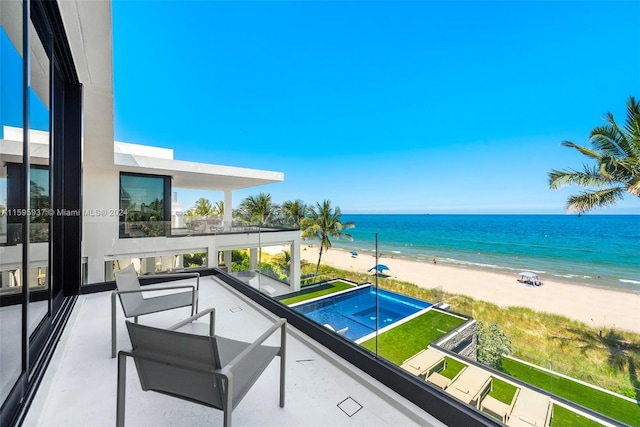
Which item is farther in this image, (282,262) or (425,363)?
(282,262)

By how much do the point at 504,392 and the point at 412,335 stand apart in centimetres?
69

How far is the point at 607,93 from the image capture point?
82.5 ft

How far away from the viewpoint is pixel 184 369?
47.9 inches

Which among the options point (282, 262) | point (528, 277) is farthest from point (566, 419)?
point (282, 262)

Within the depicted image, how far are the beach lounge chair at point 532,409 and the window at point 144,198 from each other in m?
9.13

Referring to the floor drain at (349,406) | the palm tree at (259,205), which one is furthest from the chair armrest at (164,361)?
the palm tree at (259,205)

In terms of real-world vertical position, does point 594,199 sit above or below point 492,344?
above

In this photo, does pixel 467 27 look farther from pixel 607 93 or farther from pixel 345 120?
pixel 607 93

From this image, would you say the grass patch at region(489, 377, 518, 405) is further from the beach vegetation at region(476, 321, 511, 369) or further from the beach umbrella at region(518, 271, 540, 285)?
the beach umbrella at region(518, 271, 540, 285)

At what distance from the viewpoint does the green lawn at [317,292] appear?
11.4 feet

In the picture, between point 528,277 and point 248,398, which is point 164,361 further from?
point 528,277

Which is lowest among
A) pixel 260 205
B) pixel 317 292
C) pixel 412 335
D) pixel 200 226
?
pixel 317 292

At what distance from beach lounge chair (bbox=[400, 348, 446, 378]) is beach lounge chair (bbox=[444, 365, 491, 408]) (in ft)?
0.47

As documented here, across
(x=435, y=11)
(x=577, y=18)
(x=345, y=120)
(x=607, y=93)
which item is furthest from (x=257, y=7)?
(x=607, y=93)
